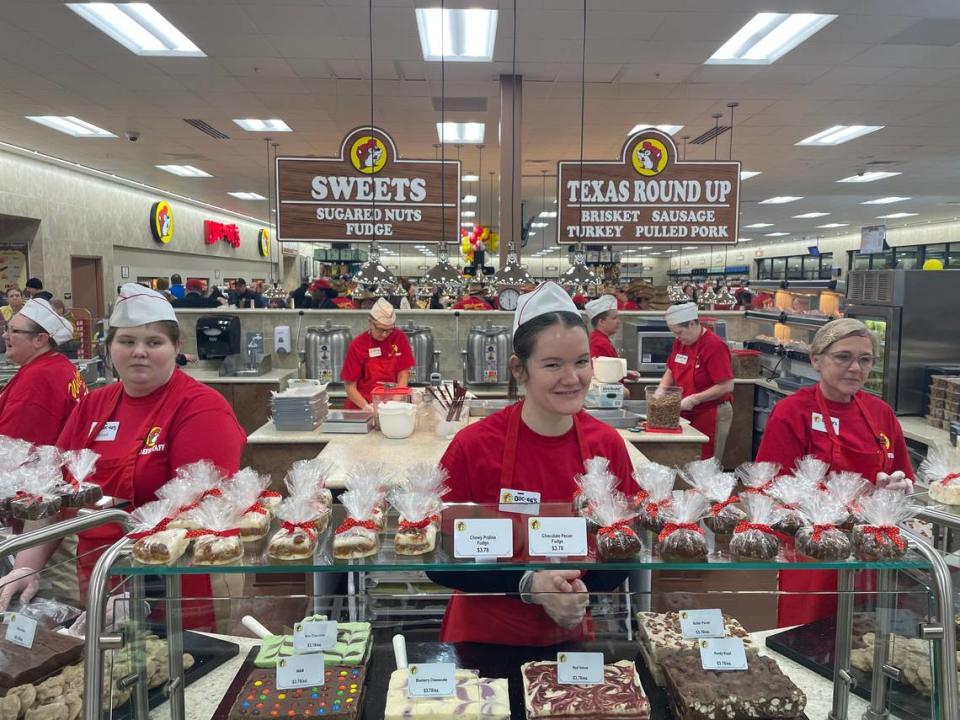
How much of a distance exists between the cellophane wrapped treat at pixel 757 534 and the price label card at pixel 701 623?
0.79 ft

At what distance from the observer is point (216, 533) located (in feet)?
4.72

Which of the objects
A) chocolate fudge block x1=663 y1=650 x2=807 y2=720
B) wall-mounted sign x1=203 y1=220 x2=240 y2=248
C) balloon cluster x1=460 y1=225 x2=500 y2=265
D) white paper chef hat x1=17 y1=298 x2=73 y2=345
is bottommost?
chocolate fudge block x1=663 y1=650 x2=807 y2=720

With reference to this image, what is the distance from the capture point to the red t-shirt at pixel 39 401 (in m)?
3.14

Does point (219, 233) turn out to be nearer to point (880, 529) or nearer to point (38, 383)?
point (38, 383)

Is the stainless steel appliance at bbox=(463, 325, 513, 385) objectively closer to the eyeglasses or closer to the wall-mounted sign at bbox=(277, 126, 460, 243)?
the wall-mounted sign at bbox=(277, 126, 460, 243)

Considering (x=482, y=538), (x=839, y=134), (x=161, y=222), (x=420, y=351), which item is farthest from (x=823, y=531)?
(x=161, y=222)

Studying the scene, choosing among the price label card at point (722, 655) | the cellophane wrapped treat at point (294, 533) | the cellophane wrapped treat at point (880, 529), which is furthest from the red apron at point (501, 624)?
the cellophane wrapped treat at point (880, 529)

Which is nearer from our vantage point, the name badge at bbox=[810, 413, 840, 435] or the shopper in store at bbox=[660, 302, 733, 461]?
the name badge at bbox=[810, 413, 840, 435]

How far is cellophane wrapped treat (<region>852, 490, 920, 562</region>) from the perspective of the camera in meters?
1.43

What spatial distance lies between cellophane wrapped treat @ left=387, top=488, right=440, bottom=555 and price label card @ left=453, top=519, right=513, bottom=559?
0.21 feet

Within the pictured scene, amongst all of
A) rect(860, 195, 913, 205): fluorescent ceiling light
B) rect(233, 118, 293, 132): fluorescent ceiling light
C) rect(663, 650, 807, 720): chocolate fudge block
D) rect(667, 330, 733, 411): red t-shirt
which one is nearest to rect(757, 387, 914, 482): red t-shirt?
rect(663, 650, 807, 720): chocolate fudge block

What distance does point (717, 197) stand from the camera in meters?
5.38

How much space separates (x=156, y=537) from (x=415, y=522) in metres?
0.55

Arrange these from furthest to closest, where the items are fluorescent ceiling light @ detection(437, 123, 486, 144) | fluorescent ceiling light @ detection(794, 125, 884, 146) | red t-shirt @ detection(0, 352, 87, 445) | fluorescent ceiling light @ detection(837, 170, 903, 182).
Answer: fluorescent ceiling light @ detection(837, 170, 903, 182) → fluorescent ceiling light @ detection(437, 123, 486, 144) → fluorescent ceiling light @ detection(794, 125, 884, 146) → red t-shirt @ detection(0, 352, 87, 445)
